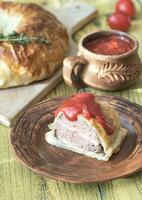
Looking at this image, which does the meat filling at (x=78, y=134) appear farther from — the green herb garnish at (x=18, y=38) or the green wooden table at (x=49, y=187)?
the green herb garnish at (x=18, y=38)

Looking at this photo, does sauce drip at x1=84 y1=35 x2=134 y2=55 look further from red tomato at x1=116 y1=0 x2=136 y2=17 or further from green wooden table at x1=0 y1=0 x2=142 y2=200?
green wooden table at x1=0 y1=0 x2=142 y2=200

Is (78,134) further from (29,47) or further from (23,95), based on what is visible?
(29,47)

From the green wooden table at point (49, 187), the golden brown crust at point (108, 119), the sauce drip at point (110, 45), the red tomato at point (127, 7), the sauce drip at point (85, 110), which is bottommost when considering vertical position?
the red tomato at point (127, 7)

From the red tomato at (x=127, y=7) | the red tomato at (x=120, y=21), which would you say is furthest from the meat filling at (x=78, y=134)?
the red tomato at (x=127, y=7)

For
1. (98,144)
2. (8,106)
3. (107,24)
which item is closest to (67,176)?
(98,144)

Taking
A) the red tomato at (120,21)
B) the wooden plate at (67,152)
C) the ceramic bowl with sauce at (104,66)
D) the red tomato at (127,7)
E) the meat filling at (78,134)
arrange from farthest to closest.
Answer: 1. the red tomato at (127,7)
2. the red tomato at (120,21)
3. the ceramic bowl with sauce at (104,66)
4. the meat filling at (78,134)
5. the wooden plate at (67,152)

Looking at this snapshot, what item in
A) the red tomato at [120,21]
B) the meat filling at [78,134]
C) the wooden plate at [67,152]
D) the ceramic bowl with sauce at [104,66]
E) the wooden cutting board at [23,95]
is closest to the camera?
the wooden plate at [67,152]

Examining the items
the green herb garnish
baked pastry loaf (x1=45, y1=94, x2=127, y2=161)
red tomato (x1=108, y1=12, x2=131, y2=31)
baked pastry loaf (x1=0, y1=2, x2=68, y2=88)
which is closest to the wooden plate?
baked pastry loaf (x1=45, y1=94, x2=127, y2=161)
